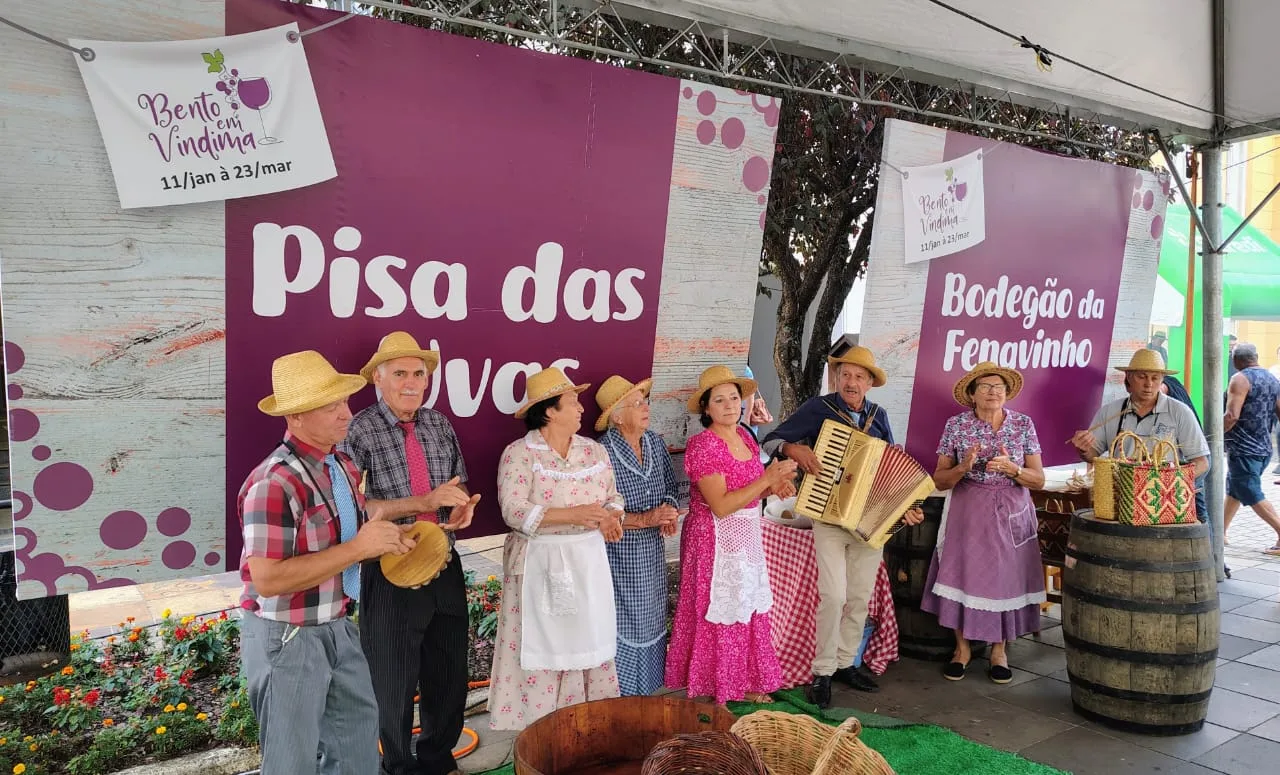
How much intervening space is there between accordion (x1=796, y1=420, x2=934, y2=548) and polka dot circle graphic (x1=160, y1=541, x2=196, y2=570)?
2775 millimetres

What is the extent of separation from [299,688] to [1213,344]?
6.94 metres

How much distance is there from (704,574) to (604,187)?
75.1 inches

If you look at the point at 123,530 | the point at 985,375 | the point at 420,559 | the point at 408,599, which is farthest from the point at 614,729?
the point at 985,375

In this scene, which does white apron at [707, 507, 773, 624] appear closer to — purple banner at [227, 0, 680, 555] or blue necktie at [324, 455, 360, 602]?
purple banner at [227, 0, 680, 555]

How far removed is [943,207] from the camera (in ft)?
18.0

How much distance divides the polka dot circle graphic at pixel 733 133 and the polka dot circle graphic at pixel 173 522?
304 centimetres

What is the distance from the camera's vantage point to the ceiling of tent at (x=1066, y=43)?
14.9ft

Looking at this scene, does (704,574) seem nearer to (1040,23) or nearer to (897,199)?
(897,199)

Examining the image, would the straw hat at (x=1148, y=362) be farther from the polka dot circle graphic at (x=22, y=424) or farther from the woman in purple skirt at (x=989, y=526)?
the polka dot circle graphic at (x=22, y=424)

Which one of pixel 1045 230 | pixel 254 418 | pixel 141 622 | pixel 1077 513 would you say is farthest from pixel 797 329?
pixel 141 622

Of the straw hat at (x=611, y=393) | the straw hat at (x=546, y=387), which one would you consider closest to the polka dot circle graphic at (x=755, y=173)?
the straw hat at (x=611, y=393)

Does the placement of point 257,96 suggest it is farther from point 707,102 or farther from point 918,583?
point 918,583

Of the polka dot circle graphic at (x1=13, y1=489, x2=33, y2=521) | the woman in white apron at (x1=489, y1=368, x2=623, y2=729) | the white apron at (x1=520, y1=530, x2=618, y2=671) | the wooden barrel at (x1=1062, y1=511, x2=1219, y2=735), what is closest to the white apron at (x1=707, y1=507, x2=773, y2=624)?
the woman in white apron at (x1=489, y1=368, x2=623, y2=729)

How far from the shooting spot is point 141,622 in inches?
239
